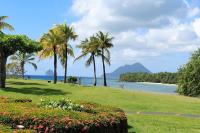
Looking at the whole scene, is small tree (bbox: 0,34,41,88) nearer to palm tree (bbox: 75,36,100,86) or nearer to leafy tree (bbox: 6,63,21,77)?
palm tree (bbox: 75,36,100,86)

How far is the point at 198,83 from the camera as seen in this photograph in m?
88.0

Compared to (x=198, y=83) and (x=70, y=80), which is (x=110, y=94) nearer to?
(x=70, y=80)

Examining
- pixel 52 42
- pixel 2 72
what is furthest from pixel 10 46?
pixel 52 42

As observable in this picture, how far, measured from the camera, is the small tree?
46844 millimetres

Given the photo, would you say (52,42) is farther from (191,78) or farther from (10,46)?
(191,78)

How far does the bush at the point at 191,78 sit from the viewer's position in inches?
3469

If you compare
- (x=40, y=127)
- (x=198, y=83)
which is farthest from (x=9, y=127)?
(x=198, y=83)

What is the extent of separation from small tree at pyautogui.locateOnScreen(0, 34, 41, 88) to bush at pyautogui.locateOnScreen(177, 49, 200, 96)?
47.7 m

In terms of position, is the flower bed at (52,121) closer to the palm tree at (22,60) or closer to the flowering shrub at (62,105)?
the flowering shrub at (62,105)

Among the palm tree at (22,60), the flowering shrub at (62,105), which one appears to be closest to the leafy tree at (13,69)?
the palm tree at (22,60)

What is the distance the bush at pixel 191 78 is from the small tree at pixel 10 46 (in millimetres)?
47711

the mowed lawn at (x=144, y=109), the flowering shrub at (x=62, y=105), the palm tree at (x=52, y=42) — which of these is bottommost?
the mowed lawn at (x=144, y=109)

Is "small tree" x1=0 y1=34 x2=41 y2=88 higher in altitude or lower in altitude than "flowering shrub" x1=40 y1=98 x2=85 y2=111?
higher

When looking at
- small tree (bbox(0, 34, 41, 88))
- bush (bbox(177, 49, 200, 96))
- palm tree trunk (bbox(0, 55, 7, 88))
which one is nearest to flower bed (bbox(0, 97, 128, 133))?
small tree (bbox(0, 34, 41, 88))
